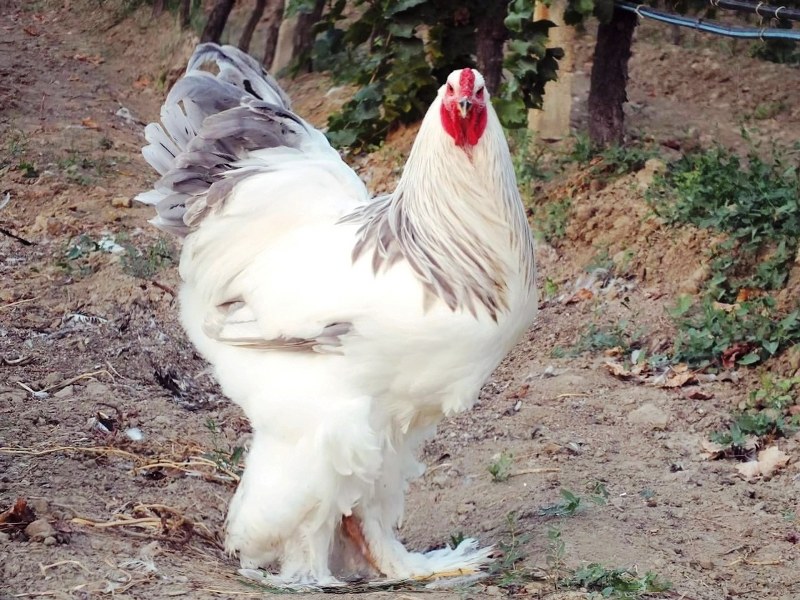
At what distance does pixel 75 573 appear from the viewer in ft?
11.2

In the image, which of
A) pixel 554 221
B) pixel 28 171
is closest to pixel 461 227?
pixel 554 221

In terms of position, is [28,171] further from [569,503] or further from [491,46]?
[569,503]

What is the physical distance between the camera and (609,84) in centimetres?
742

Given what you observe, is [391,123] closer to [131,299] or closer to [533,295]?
[131,299]

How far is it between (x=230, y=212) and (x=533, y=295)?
119cm

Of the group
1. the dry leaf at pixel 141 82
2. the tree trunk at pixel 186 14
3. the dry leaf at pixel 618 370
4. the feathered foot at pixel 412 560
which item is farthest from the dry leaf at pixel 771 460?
the tree trunk at pixel 186 14

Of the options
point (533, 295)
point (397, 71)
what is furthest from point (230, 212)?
point (397, 71)

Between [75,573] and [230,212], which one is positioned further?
[230,212]

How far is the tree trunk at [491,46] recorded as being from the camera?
8070 millimetres

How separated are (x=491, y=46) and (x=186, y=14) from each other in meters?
4.81

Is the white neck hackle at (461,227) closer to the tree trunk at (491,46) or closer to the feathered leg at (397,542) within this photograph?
the feathered leg at (397,542)

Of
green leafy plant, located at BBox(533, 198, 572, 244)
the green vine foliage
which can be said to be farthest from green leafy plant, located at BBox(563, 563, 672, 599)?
the green vine foliage

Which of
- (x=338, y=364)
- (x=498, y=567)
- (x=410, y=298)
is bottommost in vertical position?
(x=498, y=567)

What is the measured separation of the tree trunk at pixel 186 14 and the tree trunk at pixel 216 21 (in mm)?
865
